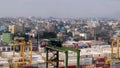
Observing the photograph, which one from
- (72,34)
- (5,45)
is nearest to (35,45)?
(5,45)

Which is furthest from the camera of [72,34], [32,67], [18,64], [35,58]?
[72,34]

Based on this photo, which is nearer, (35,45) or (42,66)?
(42,66)

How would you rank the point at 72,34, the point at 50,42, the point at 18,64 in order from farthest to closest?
the point at 72,34
the point at 18,64
the point at 50,42

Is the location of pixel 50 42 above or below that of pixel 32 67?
above

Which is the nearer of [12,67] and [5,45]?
[12,67]

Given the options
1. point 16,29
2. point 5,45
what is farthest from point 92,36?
point 5,45

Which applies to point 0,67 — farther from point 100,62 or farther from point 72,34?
point 72,34

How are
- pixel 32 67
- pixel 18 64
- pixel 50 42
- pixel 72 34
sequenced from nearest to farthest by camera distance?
pixel 50 42
pixel 32 67
pixel 18 64
pixel 72 34

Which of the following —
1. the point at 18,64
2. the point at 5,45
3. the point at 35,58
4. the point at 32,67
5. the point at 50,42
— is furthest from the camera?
the point at 5,45

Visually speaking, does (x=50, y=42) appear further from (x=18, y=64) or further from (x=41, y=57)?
(x=41, y=57)
